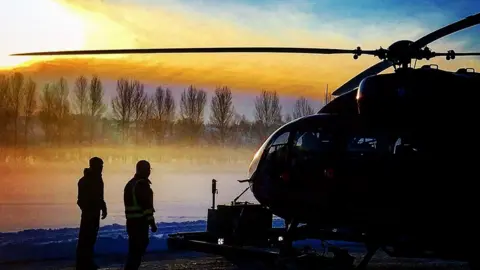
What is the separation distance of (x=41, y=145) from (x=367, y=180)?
3543 inches

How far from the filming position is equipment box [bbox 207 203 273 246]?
11.0m

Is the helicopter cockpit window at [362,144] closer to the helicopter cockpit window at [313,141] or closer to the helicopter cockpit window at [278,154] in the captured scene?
the helicopter cockpit window at [313,141]

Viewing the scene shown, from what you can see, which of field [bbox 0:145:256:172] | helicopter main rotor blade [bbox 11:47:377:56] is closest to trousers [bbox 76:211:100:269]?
helicopter main rotor blade [bbox 11:47:377:56]

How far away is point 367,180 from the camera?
8.50 m

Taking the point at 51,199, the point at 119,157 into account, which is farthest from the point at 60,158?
the point at 51,199

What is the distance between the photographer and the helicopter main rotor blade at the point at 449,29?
7.22 metres

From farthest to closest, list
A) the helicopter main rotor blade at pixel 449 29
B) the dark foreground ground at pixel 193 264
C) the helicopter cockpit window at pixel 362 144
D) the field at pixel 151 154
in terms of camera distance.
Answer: the field at pixel 151 154
the dark foreground ground at pixel 193 264
the helicopter cockpit window at pixel 362 144
the helicopter main rotor blade at pixel 449 29

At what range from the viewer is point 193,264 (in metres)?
11.2

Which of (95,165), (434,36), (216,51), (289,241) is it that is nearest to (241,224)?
(289,241)

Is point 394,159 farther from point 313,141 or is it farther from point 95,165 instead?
point 95,165

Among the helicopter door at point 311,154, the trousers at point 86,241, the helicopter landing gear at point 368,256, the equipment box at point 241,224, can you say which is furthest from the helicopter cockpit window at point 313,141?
the trousers at point 86,241

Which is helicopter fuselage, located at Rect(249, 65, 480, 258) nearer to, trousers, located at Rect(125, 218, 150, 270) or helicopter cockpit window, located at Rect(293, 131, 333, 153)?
helicopter cockpit window, located at Rect(293, 131, 333, 153)

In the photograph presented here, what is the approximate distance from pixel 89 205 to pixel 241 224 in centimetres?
271

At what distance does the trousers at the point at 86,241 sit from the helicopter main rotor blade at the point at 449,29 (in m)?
5.67
